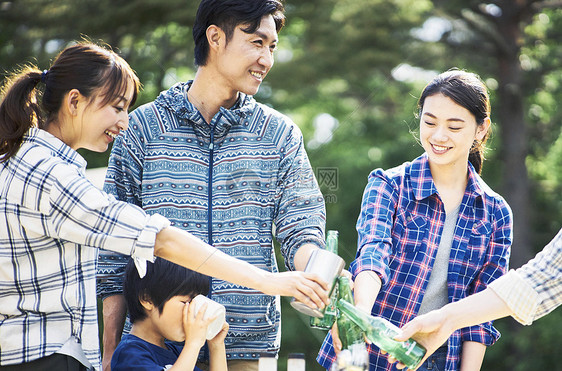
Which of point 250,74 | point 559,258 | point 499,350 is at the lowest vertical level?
point 499,350

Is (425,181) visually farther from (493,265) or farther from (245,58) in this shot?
(245,58)

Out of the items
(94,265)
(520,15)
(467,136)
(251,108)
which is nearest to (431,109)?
(467,136)

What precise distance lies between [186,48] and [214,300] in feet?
24.0

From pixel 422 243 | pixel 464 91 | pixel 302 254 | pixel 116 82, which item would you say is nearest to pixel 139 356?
pixel 302 254

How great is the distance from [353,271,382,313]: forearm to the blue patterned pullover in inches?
8.3

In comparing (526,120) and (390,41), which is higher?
(390,41)

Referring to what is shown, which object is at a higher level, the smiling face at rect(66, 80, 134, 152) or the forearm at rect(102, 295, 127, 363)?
the smiling face at rect(66, 80, 134, 152)

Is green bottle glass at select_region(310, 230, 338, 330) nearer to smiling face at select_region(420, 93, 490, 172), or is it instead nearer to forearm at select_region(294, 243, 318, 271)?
forearm at select_region(294, 243, 318, 271)

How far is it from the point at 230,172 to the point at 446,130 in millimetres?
722

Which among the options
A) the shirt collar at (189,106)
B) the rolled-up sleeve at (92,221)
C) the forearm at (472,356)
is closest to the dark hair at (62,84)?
the rolled-up sleeve at (92,221)

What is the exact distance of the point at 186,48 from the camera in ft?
31.2

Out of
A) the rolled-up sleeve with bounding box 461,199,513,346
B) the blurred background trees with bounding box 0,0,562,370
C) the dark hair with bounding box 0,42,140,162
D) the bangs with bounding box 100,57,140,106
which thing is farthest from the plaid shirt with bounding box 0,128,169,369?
the blurred background trees with bounding box 0,0,562,370

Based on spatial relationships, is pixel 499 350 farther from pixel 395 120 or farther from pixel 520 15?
pixel 520 15

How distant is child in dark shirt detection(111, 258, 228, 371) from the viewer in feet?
7.73
